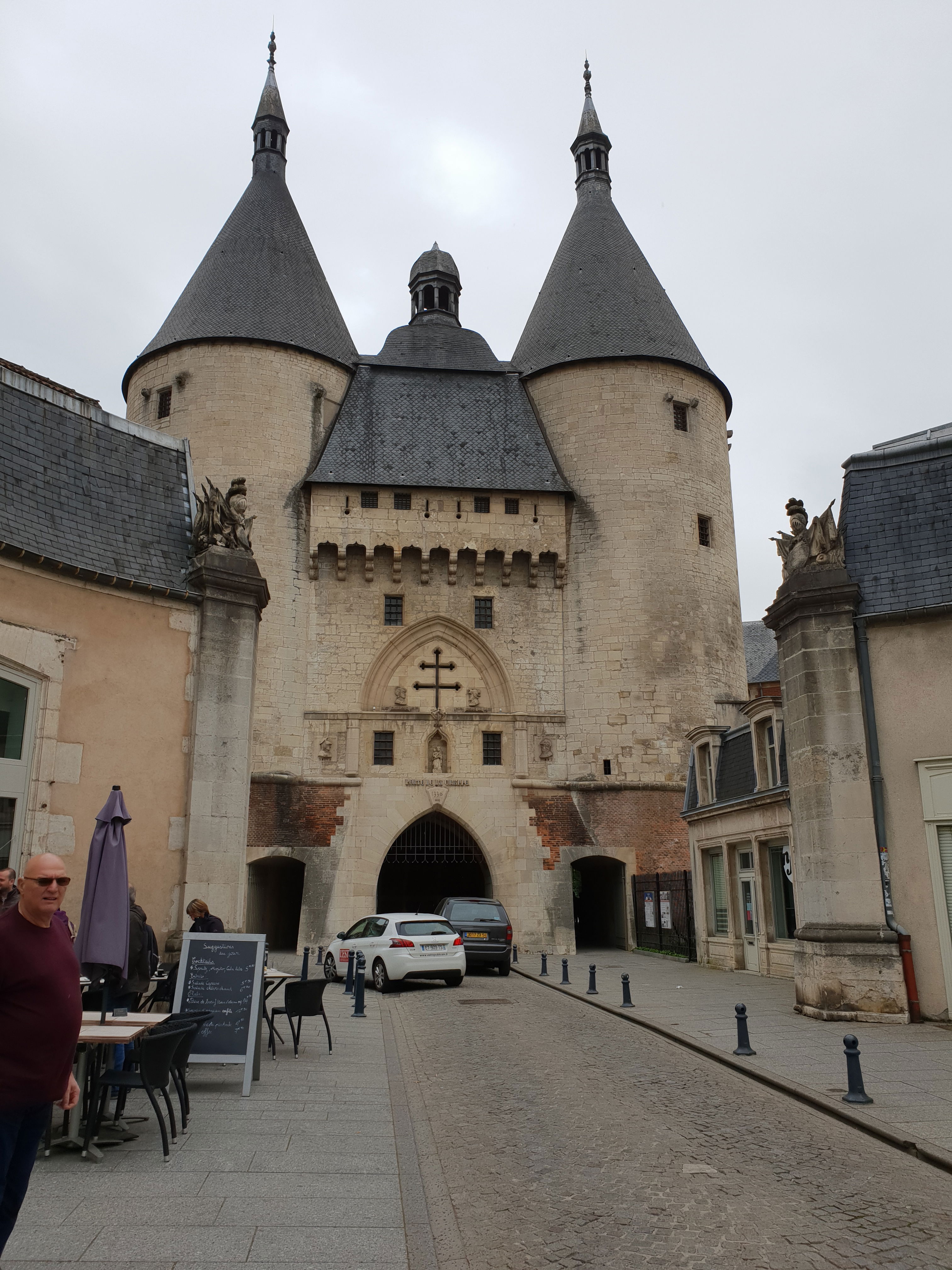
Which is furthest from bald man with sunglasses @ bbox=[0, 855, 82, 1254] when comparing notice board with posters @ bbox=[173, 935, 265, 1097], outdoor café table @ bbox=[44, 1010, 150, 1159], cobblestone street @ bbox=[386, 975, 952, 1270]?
notice board with posters @ bbox=[173, 935, 265, 1097]

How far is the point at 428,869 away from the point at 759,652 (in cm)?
2111

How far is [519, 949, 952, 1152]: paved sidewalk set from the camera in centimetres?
785

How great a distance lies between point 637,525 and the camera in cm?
3122

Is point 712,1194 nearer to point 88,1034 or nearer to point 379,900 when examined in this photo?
point 88,1034

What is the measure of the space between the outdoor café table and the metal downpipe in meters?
9.16

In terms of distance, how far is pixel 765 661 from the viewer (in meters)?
48.8

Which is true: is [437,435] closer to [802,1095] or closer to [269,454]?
[269,454]

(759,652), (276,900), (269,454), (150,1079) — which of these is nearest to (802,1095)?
(150,1079)

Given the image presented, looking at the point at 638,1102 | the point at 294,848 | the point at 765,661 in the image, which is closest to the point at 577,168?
the point at 765,661

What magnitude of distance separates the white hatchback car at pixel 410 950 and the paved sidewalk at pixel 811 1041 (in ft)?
7.33

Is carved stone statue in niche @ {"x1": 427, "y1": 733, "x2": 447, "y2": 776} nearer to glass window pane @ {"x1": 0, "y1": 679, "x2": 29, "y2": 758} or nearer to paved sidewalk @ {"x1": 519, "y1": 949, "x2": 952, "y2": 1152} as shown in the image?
paved sidewalk @ {"x1": 519, "y1": 949, "x2": 952, "y2": 1152}

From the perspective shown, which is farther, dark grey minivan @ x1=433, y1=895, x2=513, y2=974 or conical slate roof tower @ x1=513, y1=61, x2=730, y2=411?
conical slate roof tower @ x1=513, y1=61, x2=730, y2=411

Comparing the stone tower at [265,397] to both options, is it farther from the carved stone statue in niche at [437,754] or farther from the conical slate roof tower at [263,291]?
the carved stone statue in niche at [437,754]

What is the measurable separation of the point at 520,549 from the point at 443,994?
660 inches
